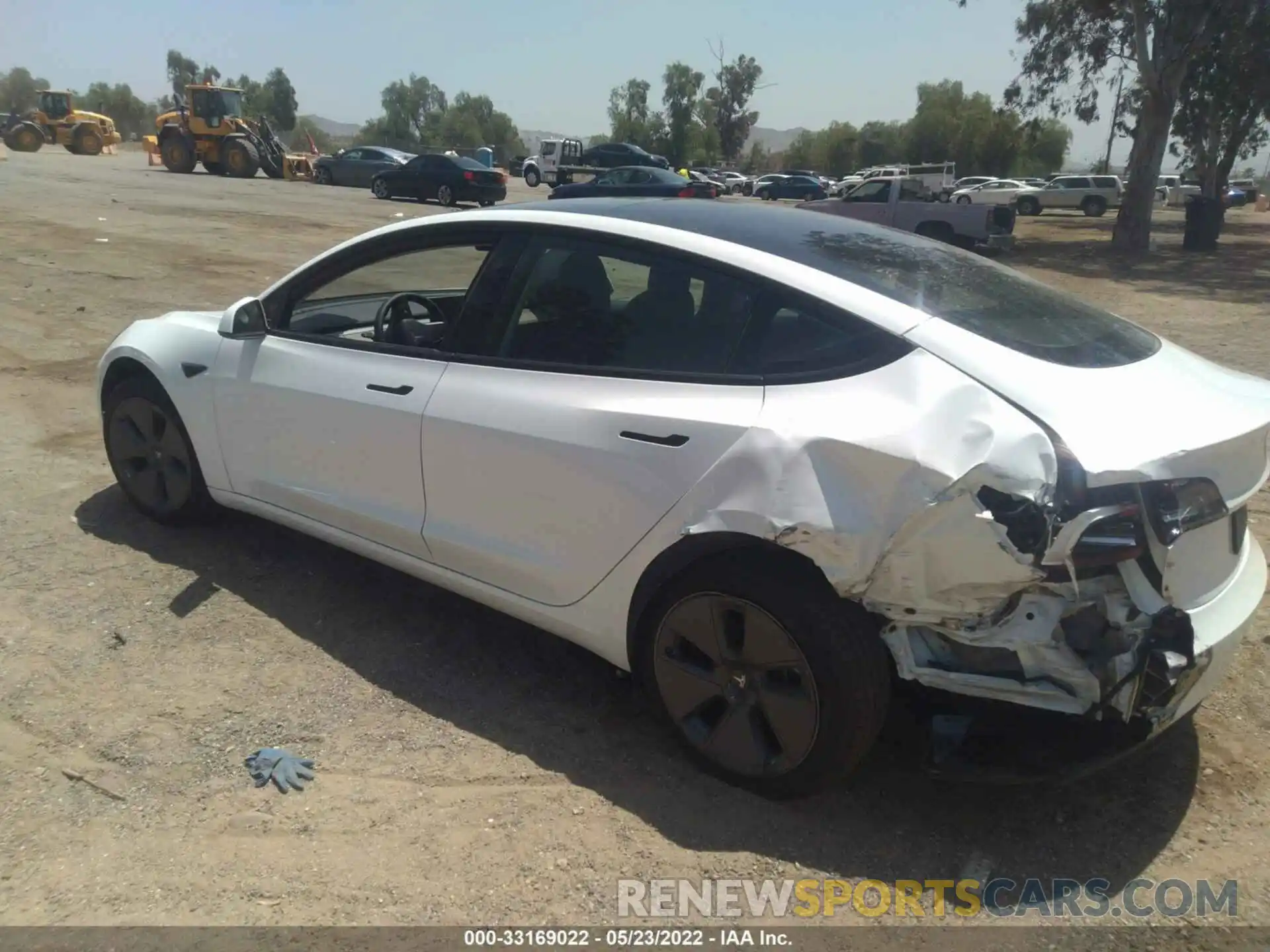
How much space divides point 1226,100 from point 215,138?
3258cm

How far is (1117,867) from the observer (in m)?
2.69

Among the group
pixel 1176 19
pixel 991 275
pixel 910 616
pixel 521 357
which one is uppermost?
pixel 1176 19

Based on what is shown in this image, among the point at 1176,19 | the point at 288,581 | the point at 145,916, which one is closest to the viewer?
the point at 145,916

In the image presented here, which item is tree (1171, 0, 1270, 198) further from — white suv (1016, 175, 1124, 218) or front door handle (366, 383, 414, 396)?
front door handle (366, 383, 414, 396)

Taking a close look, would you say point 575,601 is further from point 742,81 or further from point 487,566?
point 742,81

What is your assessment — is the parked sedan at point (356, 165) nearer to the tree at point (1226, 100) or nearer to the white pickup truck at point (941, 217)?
the white pickup truck at point (941, 217)

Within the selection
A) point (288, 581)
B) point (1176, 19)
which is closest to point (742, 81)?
point (1176, 19)

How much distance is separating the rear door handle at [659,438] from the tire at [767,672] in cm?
34

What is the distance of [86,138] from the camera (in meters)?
42.5

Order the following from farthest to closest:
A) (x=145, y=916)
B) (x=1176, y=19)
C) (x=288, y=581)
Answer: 1. (x=1176, y=19)
2. (x=288, y=581)
3. (x=145, y=916)

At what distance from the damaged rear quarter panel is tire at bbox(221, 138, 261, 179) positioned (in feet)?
109

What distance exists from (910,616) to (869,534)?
0.24 m

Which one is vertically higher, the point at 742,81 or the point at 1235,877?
the point at 742,81

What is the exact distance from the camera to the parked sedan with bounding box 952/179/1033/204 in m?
43.6
